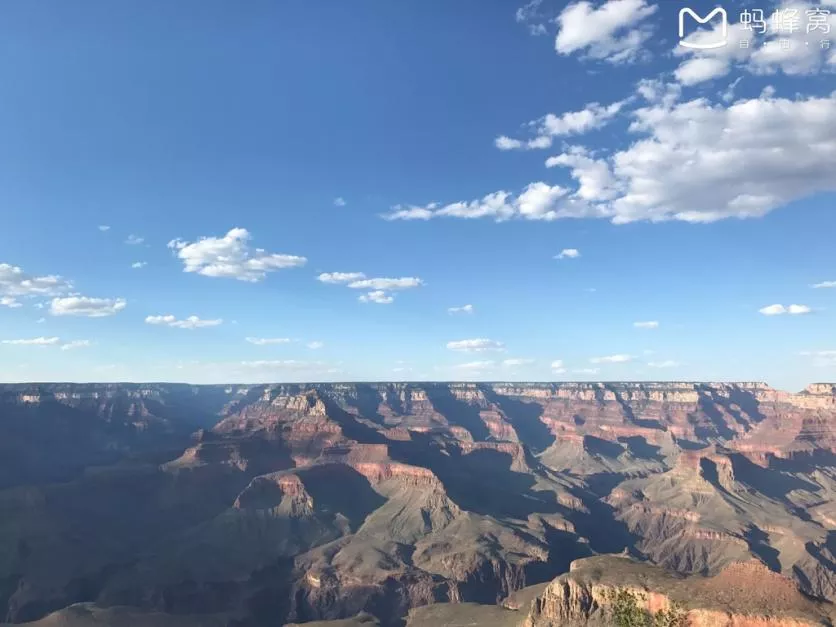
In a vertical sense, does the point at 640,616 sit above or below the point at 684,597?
above

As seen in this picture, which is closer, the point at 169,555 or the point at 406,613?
the point at 406,613

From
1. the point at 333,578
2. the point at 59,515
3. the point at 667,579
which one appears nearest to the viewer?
the point at 667,579

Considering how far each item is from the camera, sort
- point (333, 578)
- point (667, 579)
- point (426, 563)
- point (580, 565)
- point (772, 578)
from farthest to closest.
→ point (426, 563)
point (333, 578)
point (580, 565)
point (667, 579)
point (772, 578)

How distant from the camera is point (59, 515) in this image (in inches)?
7854

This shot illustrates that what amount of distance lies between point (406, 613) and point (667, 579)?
82129mm

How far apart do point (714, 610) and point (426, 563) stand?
115441mm

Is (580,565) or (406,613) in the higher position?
(580,565)

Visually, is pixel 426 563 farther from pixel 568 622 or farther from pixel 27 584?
pixel 27 584

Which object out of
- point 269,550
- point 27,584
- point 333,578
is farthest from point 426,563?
point 27,584

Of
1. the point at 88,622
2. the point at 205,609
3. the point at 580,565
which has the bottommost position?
the point at 205,609

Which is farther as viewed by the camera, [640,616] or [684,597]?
[684,597]

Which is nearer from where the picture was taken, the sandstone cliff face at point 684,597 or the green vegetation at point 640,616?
the green vegetation at point 640,616

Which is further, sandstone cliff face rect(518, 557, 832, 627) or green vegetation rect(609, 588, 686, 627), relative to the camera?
sandstone cliff face rect(518, 557, 832, 627)

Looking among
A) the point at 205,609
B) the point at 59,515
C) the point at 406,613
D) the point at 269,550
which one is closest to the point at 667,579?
the point at 406,613
